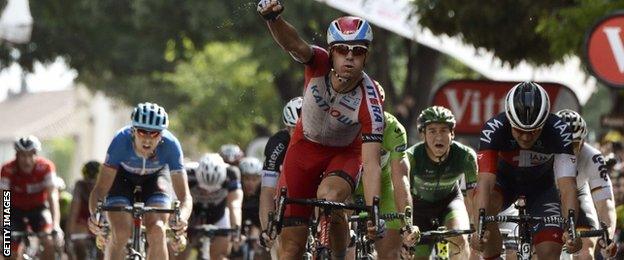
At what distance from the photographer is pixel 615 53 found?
16172 mm

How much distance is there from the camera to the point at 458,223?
1548 centimetres

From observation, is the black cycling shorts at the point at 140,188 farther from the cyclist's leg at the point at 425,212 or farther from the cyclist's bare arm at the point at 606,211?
the cyclist's bare arm at the point at 606,211

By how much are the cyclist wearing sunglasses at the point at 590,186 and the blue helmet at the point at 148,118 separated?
325 centimetres

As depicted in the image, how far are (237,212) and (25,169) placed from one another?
3.29 meters

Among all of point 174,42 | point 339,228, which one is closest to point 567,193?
point 339,228

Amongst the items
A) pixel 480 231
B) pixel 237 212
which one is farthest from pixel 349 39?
pixel 237 212

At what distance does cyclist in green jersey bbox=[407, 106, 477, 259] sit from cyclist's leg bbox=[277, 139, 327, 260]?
2.76 metres

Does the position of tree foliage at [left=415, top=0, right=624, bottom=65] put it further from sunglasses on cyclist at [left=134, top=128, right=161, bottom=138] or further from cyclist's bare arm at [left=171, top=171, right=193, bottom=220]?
sunglasses on cyclist at [left=134, top=128, right=161, bottom=138]

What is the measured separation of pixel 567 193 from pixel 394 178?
139 cm

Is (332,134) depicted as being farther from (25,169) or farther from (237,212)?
(25,169)

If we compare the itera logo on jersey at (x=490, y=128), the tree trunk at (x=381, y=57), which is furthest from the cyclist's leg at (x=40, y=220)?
the tree trunk at (x=381, y=57)

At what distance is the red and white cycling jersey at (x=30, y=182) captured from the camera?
21016mm

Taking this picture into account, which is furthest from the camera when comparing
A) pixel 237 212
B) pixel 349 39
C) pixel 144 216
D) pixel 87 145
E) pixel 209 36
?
pixel 87 145

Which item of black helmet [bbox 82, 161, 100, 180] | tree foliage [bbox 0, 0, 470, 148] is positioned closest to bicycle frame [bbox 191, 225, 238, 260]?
A: black helmet [bbox 82, 161, 100, 180]
